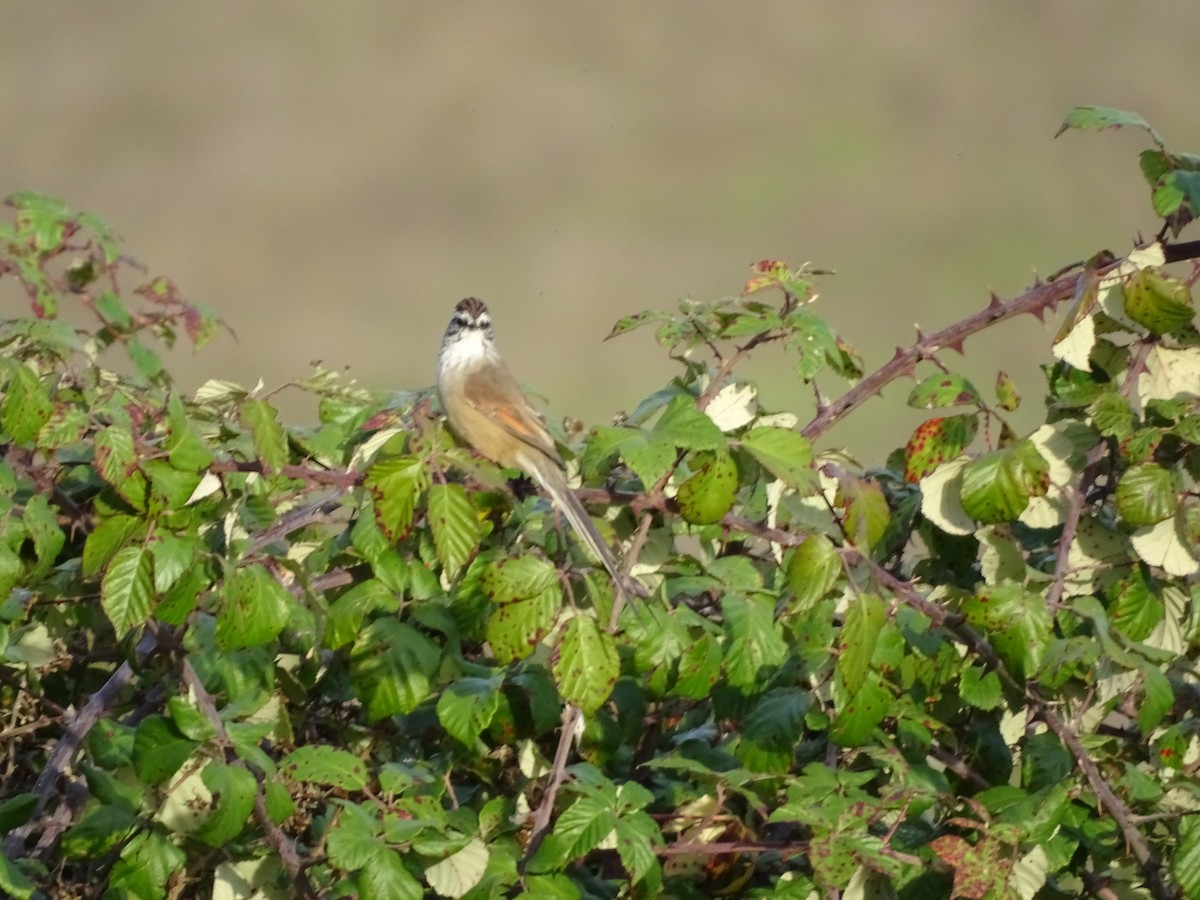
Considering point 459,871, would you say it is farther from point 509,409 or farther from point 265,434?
point 509,409

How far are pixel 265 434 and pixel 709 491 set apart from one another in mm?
648

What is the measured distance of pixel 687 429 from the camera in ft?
6.40

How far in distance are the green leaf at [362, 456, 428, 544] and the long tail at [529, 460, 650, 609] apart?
294 mm

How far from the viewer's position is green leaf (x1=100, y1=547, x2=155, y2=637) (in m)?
1.81

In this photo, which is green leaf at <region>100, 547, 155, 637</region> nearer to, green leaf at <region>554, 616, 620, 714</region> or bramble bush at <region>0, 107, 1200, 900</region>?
bramble bush at <region>0, 107, 1200, 900</region>

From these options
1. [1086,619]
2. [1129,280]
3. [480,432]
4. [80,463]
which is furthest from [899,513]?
[80,463]

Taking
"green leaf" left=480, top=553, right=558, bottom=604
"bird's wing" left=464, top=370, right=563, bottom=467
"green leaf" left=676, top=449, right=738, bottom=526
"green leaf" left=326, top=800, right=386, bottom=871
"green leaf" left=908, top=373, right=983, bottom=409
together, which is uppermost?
"green leaf" left=908, top=373, right=983, bottom=409

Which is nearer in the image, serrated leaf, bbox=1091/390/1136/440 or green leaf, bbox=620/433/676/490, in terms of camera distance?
green leaf, bbox=620/433/676/490

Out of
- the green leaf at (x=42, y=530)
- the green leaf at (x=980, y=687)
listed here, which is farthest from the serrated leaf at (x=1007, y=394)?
the green leaf at (x=42, y=530)

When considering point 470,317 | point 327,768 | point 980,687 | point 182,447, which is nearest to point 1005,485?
point 980,687

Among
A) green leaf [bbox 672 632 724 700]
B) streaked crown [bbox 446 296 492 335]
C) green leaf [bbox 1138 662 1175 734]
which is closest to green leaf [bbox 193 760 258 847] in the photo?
green leaf [bbox 672 632 724 700]

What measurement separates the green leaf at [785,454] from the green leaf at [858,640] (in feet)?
0.62

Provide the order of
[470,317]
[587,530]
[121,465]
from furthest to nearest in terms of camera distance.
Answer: [470,317] → [587,530] → [121,465]

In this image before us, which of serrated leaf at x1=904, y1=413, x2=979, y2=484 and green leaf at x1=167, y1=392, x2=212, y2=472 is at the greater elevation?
green leaf at x1=167, y1=392, x2=212, y2=472
